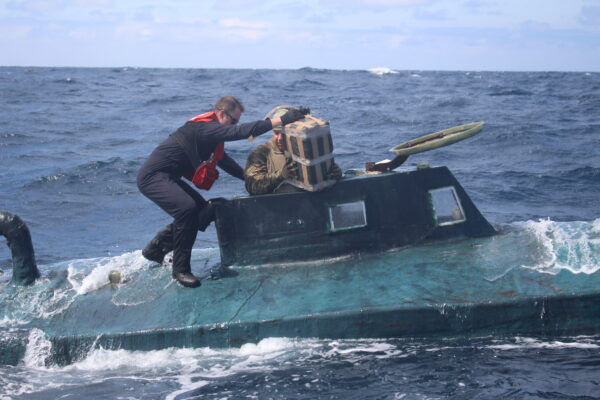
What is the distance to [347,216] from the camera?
7.53 m

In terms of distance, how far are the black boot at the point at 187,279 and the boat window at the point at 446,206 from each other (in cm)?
294

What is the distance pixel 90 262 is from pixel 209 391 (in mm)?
4392

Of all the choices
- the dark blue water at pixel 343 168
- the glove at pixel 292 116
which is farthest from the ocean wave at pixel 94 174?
the glove at pixel 292 116

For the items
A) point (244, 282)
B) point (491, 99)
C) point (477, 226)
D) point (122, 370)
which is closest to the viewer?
point (122, 370)

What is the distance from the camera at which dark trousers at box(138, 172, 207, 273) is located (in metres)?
6.86

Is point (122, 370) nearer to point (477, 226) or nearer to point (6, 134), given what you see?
point (477, 226)

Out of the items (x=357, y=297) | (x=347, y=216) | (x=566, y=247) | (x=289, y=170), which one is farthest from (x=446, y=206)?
(x=289, y=170)

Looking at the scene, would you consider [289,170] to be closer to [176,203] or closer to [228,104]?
[228,104]

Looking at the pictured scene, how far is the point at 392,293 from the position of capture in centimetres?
660

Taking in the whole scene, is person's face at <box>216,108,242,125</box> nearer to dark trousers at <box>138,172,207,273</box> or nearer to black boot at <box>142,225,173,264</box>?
dark trousers at <box>138,172,207,273</box>

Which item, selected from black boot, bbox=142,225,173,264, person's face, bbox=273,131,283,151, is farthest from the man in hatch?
black boot, bbox=142,225,173,264

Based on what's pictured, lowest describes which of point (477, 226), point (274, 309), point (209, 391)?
point (209, 391)

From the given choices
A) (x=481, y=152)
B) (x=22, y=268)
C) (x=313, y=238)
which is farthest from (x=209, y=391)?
(x=481, y=152)

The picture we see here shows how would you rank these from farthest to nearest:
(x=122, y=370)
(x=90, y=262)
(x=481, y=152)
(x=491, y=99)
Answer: (x=491, y=99) < (x=481, y=152) < (x=90, y=262) < (x=122, y=370)
